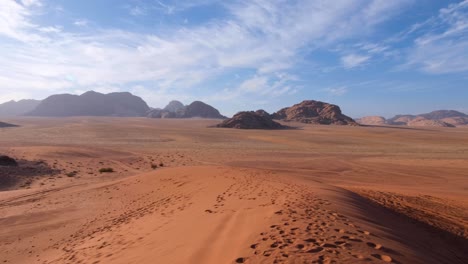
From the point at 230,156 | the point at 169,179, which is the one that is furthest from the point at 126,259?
the point at 230,156

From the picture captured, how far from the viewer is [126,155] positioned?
94.9 feet

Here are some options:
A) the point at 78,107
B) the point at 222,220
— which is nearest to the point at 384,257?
the point at 222,220

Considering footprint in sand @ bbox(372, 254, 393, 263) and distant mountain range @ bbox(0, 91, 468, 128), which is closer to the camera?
footprint in sand @ bbox(372, 254, 393, 263)

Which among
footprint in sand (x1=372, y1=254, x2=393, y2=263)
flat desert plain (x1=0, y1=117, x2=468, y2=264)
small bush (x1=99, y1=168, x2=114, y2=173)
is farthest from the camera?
small bush (x1=99, y1=168, x2=114, y2=173)

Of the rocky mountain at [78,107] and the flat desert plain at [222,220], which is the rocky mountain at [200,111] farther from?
the flat desert plain at [222,220]

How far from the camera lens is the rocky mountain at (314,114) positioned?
113m

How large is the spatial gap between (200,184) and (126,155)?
1786 centimetres

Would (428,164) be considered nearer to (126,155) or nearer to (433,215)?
(433,215)

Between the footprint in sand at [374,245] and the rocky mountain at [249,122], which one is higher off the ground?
the rocky mountain at [249,122]

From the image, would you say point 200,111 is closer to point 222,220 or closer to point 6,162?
point 6,162

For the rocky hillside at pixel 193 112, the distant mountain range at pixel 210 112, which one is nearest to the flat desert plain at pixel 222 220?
the distant mountain range at pixel 210 112

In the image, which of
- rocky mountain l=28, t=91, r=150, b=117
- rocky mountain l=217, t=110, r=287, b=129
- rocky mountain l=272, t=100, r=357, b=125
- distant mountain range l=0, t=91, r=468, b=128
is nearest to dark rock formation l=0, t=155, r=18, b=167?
rocky mountain l=217, t=110, r=287, b=129

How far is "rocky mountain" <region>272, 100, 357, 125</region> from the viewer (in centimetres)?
11262

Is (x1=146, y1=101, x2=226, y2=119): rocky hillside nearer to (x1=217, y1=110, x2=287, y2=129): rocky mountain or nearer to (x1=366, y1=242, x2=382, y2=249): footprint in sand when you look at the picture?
(x1=217, y1=110, x2=287, y2=129): rocky mountain
